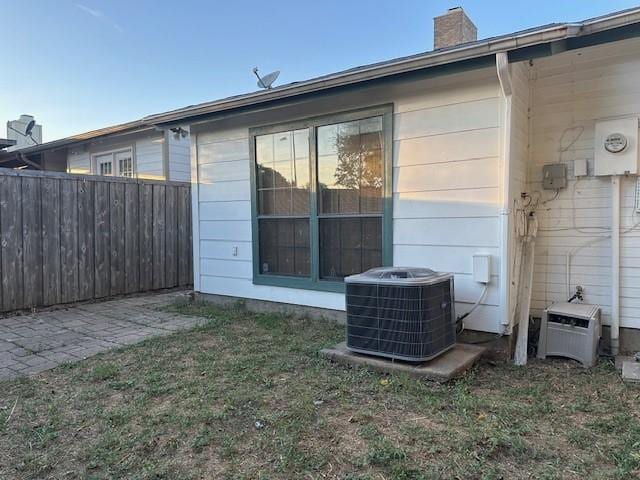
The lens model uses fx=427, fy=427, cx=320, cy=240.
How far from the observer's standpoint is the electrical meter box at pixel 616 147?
3.43 meters

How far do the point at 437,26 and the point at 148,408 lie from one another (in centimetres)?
527

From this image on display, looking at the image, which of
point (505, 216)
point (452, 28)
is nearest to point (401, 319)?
point (505, 216)

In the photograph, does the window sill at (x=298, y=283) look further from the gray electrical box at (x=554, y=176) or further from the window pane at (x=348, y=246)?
the gray electrical box at (x=554, y=176)

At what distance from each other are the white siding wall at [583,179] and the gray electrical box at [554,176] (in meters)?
0.06

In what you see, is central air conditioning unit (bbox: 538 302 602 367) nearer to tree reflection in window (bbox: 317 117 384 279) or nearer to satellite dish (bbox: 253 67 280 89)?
tree reflection in window (bbox: 317 117 384 279)

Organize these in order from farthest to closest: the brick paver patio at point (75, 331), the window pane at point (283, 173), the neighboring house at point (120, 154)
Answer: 1. the neighboring house at point (120, 154)
2. the window pane at point (283, 173)
3. the brick paver patio at point (75, 331)

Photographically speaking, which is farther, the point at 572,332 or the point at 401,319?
the point at 572,332

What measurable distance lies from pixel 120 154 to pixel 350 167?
744cm

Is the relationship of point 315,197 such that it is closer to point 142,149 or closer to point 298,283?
point 298,283

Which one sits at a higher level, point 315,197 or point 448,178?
point 448,178

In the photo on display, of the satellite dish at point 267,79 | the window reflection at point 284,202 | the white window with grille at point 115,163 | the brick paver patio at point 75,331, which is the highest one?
the satellite dish at point 267,79

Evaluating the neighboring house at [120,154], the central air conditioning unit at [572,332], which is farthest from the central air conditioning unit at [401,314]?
the neighboring house at [120,154]

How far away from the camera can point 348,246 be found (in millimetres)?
4473

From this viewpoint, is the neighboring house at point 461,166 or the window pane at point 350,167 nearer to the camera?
the neighboring house at point 461,166
